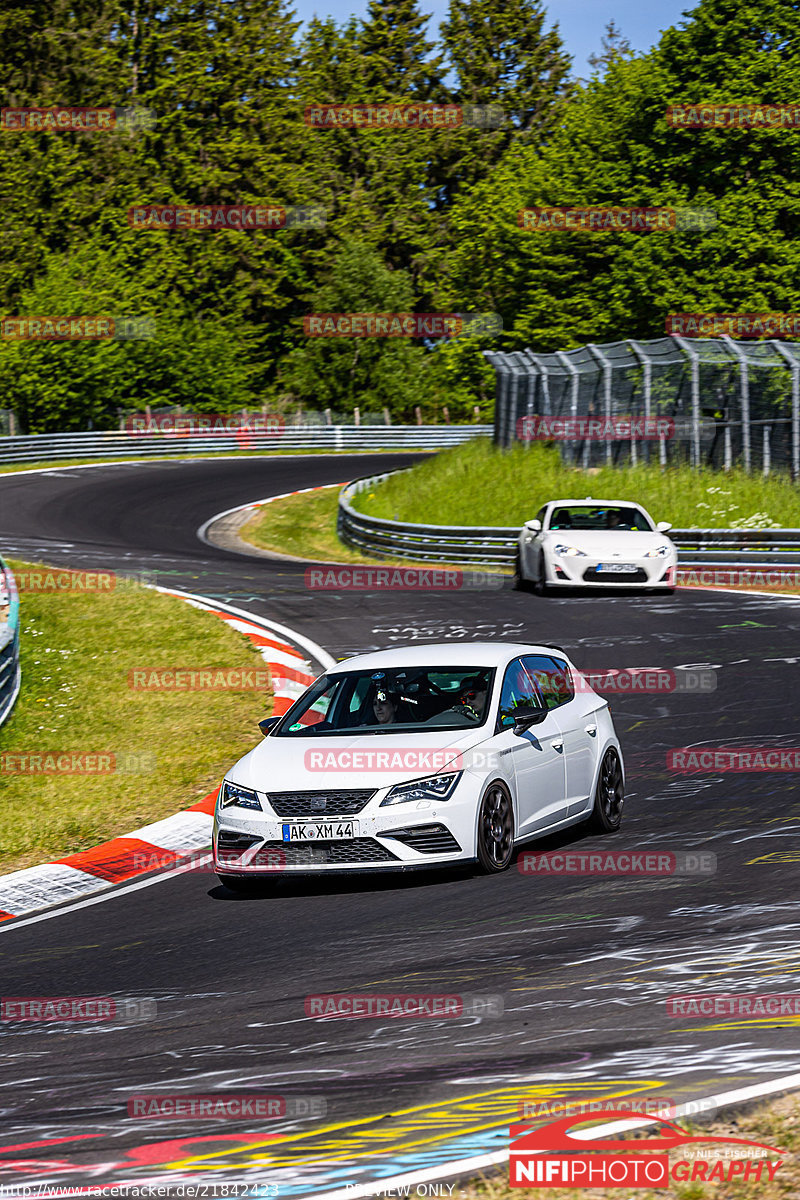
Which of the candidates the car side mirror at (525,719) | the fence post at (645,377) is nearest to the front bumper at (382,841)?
the car side mirror at (525,719)

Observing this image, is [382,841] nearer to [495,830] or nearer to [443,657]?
[495,830]

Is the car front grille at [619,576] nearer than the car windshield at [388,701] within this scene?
No

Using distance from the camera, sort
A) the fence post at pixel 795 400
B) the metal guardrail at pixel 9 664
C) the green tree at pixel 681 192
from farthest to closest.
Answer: the green tree at pixel 681 192
the fence post at pixel 795 400
the metal guardrail at pixel 9 664

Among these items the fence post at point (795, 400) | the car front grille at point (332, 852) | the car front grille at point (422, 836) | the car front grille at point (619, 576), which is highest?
the fence post at point (795, 400)

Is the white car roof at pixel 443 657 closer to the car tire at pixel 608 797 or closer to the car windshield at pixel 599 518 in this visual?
the car tire at pixel 608 797

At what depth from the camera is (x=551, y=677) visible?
10672 millimetres

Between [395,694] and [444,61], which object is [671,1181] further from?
[444,61]

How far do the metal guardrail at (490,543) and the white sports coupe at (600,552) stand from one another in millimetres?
2360

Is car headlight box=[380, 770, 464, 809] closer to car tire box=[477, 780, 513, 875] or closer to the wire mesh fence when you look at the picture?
car tire box=[477, 780, 513, 875]

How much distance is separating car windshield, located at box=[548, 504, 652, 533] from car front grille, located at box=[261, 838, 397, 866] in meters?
15.4

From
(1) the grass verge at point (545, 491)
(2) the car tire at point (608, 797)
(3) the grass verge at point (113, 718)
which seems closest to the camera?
(2) the car tire at point (608, 797)

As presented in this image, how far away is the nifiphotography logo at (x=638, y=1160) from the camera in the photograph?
14.0 ft

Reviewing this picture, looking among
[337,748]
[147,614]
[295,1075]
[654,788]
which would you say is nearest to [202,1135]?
[295,1075]

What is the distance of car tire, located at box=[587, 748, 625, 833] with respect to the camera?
10352mm
